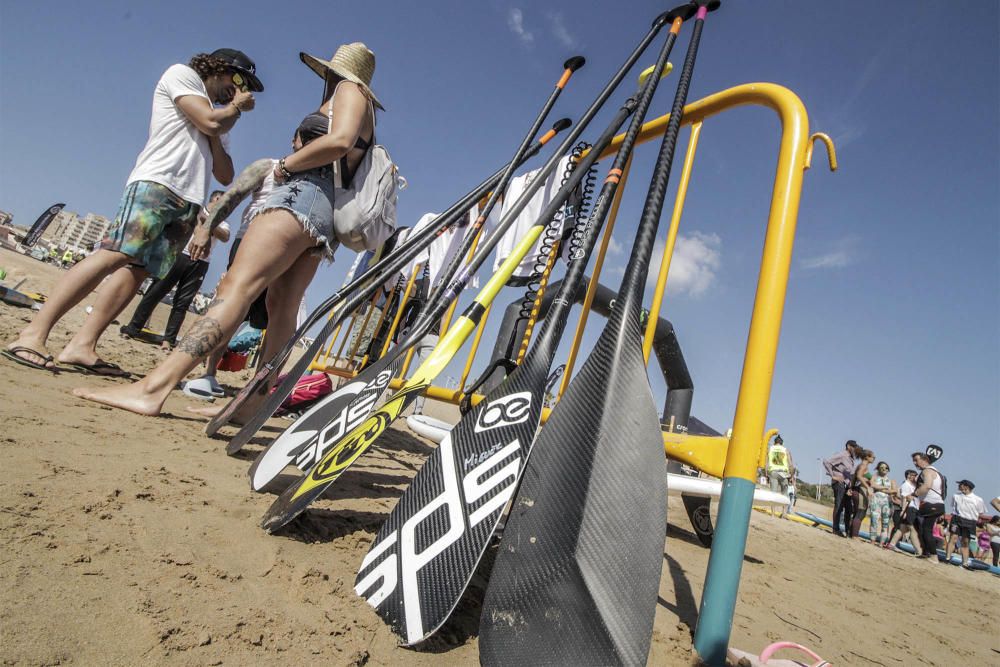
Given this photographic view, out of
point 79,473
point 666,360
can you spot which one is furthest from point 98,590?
point 666,360

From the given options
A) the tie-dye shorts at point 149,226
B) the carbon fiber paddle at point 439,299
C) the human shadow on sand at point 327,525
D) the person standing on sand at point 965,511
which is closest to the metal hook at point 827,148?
the carbon fiber paddle at point 439,299

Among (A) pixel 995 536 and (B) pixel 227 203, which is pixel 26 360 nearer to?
(B) pixel 227 203

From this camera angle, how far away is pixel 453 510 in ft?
3.41

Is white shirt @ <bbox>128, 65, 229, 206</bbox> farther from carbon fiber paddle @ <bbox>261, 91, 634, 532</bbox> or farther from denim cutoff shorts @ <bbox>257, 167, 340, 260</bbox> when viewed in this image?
carbon fiber paddle @ <bbox>261, 91, 634, 532</bbox>

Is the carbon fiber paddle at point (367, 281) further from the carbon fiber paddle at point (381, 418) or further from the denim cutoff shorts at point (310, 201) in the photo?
the carbon fiber paddle at point (381, 418)

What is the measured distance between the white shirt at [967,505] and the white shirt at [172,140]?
1239 centimetres

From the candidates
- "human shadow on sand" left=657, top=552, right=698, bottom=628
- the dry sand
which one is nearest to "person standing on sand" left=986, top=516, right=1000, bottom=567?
the dry sand

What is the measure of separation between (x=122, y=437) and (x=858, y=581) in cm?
459

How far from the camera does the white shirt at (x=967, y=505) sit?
825 centimetres

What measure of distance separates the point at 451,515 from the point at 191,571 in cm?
51

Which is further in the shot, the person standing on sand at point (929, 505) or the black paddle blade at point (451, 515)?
the person standing on sand at point (929, 505)

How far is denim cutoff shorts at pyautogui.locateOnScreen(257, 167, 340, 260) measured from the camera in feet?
6.68

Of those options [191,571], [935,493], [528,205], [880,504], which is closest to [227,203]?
[528,205]

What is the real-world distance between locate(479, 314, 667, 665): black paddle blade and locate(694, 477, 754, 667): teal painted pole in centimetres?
19
